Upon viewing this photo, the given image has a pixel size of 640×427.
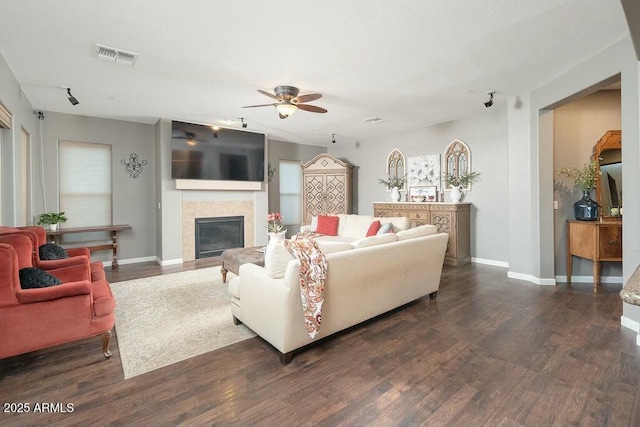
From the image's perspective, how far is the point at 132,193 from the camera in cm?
588

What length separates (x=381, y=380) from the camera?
2104mm

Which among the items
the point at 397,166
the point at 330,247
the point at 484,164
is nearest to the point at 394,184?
the point at 397,166

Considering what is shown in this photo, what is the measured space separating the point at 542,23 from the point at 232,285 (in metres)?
3.58

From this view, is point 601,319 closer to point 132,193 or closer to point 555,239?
point 555,239

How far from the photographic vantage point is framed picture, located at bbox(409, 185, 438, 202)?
20.5ft

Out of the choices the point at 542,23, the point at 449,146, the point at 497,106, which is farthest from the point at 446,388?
the point at 449,146

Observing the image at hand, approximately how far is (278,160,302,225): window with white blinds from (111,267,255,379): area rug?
367 centimetres

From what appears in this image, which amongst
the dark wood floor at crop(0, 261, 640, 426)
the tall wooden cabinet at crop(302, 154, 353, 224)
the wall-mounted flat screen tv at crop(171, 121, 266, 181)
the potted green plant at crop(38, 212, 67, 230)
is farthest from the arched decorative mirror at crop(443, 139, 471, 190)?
the potted green plant at crop(38, 212, 67, 230)

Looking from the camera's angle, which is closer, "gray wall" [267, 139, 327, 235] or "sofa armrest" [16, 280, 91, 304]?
"sofa armrest" [16, 280, 91, 304]

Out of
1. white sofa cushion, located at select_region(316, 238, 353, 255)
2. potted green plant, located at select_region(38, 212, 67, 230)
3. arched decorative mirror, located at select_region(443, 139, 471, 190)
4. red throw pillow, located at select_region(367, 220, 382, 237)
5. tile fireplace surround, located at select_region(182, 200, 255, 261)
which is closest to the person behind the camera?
white sofa cushion, located at select_region(316, 238, 353, 255)

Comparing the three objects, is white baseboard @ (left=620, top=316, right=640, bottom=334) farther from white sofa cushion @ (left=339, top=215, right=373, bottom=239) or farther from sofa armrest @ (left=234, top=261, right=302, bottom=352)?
white sofa cushion @ (left=339, top=215, right=373, bottom=239)

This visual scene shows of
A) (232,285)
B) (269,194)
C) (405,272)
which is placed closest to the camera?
(232,285)

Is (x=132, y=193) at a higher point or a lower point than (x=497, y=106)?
lower

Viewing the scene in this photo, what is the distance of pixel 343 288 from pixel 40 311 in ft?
7.36
